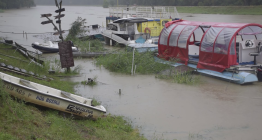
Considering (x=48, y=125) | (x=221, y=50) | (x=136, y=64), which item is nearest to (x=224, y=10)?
(x=136, y=64)

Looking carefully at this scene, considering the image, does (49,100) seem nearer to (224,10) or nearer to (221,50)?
(221,50)

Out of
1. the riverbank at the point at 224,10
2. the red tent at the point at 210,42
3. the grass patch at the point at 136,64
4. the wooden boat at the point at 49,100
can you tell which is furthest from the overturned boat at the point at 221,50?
the riverbank at the point at 224,10

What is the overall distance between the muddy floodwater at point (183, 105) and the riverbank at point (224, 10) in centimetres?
3255

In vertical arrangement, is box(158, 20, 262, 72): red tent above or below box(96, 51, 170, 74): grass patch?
above

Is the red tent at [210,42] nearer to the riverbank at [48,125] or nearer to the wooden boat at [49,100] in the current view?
the riverbank at [48,125]

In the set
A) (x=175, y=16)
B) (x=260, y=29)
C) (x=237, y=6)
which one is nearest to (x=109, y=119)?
(x=260, y=29)

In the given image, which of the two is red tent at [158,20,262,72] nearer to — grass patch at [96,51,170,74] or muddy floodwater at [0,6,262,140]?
muddy floodwater at [0,6,262,140]

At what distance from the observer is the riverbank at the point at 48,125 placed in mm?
5518

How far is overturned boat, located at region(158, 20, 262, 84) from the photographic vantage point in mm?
13039

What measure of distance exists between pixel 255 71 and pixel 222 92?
2220 millimetres

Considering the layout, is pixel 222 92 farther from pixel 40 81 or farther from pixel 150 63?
pixel 40 81

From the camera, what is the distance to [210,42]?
13.9m

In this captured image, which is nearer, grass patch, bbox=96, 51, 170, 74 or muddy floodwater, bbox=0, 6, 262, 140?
muddy floodwater, bbox=0, 6, 262, 140

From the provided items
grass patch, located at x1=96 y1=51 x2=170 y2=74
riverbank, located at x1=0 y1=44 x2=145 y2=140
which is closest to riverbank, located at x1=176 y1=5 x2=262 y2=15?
grass patch, located at x1=96 y1=51 x2=170 y2=74
